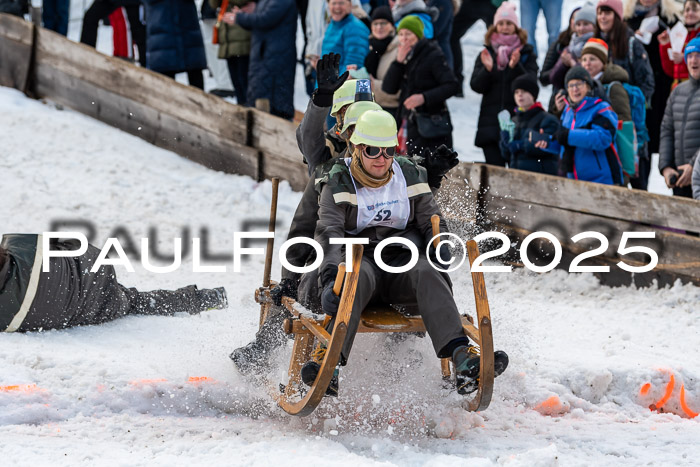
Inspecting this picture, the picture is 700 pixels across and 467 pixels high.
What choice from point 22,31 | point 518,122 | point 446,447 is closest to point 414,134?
point 518,122

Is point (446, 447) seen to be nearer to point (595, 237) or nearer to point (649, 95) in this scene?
point (595, 237)

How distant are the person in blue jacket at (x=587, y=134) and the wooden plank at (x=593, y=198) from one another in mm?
195

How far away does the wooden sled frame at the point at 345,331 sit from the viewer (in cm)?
432

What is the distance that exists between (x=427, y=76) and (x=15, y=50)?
526 centimetres

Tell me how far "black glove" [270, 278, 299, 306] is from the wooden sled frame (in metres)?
0.13

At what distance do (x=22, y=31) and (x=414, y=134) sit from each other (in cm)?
513

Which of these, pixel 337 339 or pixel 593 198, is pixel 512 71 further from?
pixel 337 339

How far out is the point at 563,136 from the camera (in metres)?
7.16

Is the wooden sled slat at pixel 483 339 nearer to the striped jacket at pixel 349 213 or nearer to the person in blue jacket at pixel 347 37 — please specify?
the striped jacket at pixel 349 213

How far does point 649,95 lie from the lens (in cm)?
788

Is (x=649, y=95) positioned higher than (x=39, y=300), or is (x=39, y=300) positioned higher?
(x=649, y=95)

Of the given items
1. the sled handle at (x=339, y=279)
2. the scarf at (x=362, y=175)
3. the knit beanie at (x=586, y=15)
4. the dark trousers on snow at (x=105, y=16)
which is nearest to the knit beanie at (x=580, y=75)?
the knit beanie at (x=586, y=15)

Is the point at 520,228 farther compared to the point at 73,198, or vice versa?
the point at 73,198

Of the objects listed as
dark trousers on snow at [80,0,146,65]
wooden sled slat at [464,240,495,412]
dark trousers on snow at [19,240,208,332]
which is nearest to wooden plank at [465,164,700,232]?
dark trousers on snow at [19,240,208,332]
